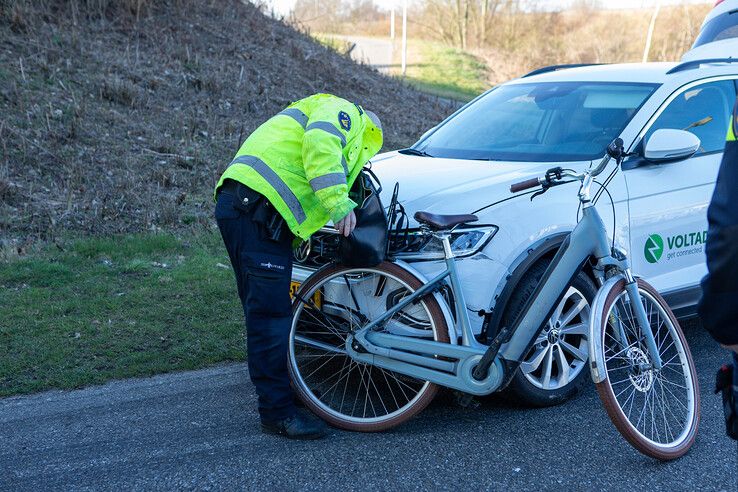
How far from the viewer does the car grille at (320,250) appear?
163 inches

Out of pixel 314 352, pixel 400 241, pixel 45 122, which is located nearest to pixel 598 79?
pixel 400 241

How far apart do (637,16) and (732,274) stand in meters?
45.2

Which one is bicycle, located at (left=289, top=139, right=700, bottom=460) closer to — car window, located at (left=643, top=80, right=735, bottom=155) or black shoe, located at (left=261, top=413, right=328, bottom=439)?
black shoe, located at (left=261, top=413, right=328, bottom=439)

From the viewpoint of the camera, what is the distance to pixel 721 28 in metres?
5.89

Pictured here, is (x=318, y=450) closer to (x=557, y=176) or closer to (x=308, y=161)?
(x=308, y=161)

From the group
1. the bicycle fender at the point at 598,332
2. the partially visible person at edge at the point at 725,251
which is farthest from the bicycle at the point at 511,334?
the partially visible person at edge at the point at 725,251

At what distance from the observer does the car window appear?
484 centimetres

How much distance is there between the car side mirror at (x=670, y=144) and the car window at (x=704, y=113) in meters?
0.25

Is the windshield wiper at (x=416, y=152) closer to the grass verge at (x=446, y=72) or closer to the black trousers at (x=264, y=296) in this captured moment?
the black trousers at (x=264, y=296)

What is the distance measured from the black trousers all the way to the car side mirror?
219cm

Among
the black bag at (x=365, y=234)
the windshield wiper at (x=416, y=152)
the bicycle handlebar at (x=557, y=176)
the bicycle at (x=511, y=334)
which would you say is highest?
the bicycle handlebar at (x=557, y=176)

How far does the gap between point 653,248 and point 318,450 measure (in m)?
2.31

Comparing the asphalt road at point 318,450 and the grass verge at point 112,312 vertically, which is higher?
the grass verge at point 112,312

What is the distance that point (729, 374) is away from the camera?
2.12m
